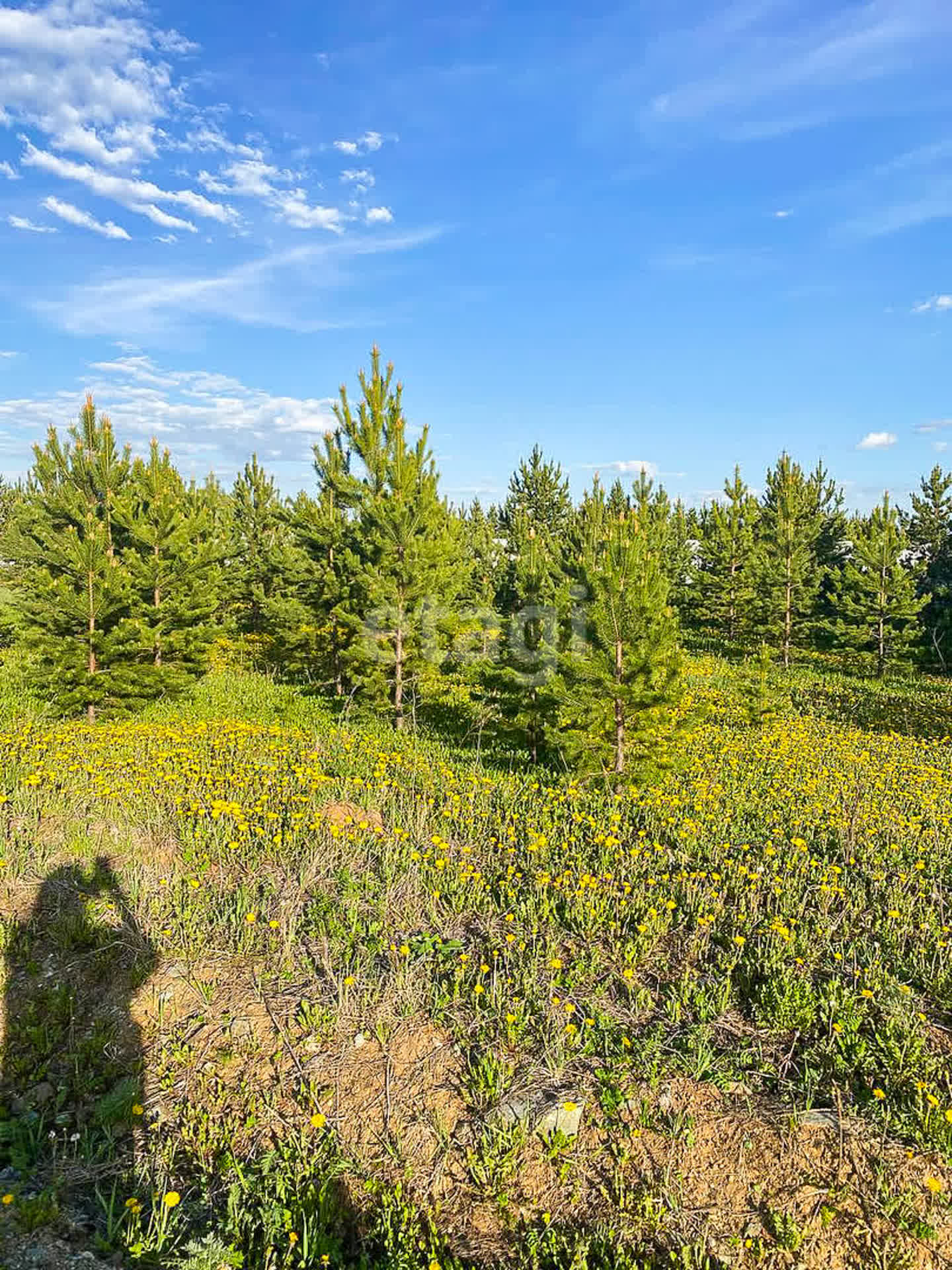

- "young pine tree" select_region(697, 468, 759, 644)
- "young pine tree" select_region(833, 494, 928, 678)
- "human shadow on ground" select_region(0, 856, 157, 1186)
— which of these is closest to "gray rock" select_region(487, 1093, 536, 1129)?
"human shadow on ground" select_region(0, 856, 157, 1186)

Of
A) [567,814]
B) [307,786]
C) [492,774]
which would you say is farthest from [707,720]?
[307,786]

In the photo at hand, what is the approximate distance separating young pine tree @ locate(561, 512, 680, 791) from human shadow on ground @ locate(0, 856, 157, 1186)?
18.0ft

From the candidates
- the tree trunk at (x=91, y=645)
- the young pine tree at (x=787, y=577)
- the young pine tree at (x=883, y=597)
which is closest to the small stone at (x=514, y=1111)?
the tree trunk at (x=91, y=645)

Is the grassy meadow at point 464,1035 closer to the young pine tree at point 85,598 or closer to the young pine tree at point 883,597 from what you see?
the young pine tree at point 85,598

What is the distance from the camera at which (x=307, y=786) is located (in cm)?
774

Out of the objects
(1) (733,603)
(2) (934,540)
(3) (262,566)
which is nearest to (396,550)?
(3) (262,566)

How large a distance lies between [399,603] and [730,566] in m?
19.3

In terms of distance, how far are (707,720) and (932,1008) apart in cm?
1153

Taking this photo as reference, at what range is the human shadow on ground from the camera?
3.27 meters

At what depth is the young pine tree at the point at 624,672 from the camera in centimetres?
835

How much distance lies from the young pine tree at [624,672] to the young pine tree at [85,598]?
9.79 m

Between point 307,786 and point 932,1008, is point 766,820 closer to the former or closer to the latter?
point 932,1008

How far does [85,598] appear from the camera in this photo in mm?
12859

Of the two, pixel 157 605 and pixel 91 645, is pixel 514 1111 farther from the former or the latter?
pixel 157 605
